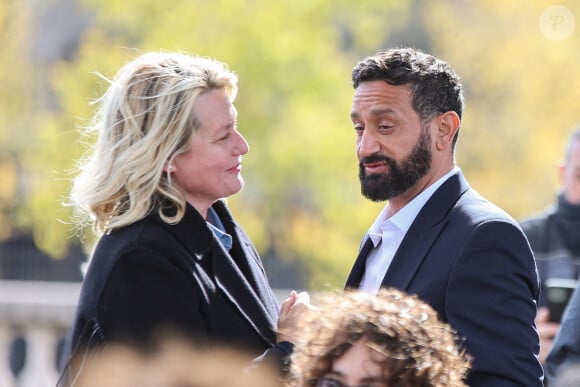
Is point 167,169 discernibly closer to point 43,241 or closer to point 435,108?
point 435,108

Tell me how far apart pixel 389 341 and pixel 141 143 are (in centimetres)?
144

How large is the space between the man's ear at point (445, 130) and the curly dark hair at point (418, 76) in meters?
0.02

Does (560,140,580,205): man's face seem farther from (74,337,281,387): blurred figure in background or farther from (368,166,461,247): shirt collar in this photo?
(74,337,281,387): blurred figure in background

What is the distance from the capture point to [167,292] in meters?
3.31

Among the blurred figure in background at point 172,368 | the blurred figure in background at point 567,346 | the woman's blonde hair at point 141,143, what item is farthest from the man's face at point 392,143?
the blurred figure in background at point 567,346

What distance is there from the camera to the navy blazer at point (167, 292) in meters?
3.27

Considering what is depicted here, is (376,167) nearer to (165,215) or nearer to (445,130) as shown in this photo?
(445,130)

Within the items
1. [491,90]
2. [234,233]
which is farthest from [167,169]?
[491,90]

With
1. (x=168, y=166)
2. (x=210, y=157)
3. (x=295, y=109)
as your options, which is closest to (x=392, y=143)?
(x=210, y=157)

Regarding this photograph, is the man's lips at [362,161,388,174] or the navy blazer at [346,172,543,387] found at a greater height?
the man's lips at [362,161,388,174]

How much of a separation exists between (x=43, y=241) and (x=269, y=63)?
4213 mm

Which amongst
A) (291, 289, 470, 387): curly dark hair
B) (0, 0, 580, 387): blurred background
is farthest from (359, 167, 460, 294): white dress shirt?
(0, 0, 580, 387): blurred background

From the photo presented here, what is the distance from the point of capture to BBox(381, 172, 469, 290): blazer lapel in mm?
3375

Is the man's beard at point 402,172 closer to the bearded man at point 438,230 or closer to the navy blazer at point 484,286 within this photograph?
the bearded man at point 438,230
